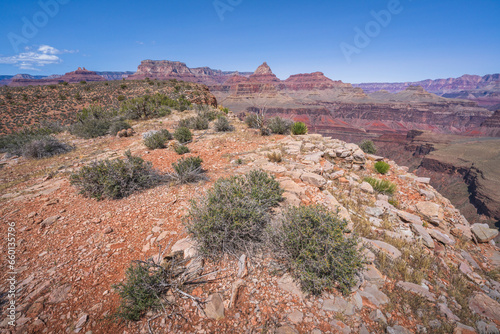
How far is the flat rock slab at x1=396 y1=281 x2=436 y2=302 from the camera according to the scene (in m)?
2.74

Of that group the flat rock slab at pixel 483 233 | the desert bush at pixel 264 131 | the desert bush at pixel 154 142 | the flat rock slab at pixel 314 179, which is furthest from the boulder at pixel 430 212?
the desert bush at pixel 154 142

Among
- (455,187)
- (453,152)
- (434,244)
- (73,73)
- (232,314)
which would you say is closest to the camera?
(232,314)

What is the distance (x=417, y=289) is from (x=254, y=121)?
9.96 m

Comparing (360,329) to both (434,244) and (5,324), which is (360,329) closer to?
(434,244)

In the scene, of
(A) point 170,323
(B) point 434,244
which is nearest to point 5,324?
(A) point 170,323

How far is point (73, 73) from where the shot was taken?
476 feet

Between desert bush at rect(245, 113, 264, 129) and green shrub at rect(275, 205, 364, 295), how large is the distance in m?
8.06

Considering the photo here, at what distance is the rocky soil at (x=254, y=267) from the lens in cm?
228

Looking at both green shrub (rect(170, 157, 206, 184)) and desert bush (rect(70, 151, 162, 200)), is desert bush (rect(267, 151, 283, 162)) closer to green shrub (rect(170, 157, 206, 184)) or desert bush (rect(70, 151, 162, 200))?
green shrub (rect(170, 157, 206, 184))

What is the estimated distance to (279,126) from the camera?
10.4 meters

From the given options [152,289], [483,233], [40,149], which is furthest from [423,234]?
[40,149]

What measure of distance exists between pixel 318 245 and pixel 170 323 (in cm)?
213

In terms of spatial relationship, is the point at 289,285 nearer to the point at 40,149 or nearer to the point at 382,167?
the point at 382,167

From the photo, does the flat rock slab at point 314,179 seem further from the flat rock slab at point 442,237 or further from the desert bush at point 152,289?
the desert bush at point 152,289
